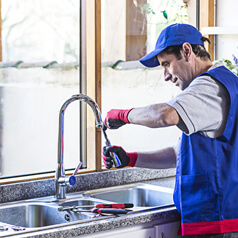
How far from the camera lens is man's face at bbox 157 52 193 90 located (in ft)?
6.91

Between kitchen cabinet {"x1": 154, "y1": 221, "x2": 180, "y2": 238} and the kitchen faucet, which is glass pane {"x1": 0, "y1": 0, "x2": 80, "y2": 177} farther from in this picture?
kitchen cabinet {"x1": 154, "y1": 221, "x2": 180, "y2": 238}

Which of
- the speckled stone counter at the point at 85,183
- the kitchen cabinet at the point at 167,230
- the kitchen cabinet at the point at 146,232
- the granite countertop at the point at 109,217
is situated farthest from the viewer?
the speckled stone counter at the point at 85,183

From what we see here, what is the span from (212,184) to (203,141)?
0.17 m

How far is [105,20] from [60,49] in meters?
0.31

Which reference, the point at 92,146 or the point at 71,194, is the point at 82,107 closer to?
the point at 92,146

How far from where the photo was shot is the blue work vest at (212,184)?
2.07 meters

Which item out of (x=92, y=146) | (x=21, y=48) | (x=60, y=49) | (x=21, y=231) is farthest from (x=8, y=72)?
(x=21, y=231)

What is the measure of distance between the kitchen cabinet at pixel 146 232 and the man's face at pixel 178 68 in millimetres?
580

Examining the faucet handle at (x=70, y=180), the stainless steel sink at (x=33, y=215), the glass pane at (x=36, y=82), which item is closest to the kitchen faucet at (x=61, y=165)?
the faucet handle at (x=70, y=180)

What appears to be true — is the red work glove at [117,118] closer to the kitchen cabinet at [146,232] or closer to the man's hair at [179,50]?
the man's hair at [179,50]

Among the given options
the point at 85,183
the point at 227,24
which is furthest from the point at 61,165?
the point at 227,24

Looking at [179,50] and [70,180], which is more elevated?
[179,50]

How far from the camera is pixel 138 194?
272 cm

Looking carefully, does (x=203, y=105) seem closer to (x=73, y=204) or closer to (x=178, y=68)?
(x=178, y=68)
